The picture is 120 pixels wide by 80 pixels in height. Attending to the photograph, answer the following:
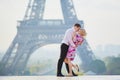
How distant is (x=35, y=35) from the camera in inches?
352

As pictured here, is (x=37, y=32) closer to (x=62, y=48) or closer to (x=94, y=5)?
(x=94, y=5)

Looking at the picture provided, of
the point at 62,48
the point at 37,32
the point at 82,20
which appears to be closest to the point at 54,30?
the point at 37,32

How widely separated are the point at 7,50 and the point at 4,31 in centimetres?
72

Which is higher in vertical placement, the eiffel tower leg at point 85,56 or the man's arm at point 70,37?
the man's arm at point 70,37

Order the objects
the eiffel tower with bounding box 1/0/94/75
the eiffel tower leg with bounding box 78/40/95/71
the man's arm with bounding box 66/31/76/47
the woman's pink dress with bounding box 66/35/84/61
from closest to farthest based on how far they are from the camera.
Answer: the man's arm with bounding box 66/31/76/47, the woman's pink dress with bounding box 66/35/84/61, the eiffel tower leg with bounding box 78/40/95/71, the eiffel tower with bounding box 1/0/94/75

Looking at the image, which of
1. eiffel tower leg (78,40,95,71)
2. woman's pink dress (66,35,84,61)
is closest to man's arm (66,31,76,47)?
woman's pink dress (66,35,84,61)

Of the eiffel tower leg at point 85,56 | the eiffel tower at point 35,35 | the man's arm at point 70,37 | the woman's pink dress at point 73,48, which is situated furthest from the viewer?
the eiffel tower at point 35,35

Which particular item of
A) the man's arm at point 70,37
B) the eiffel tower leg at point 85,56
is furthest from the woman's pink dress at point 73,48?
the eiffel tower leg at point 85,56

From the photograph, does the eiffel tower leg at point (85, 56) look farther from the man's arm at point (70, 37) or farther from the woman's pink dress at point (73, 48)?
the man's arm at point (70, 37)

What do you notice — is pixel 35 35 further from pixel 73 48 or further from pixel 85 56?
pixel 73 48

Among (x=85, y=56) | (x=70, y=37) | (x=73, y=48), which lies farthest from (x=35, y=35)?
(x=70, y=37)

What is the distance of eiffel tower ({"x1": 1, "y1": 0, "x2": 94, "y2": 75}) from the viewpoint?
8.77 m

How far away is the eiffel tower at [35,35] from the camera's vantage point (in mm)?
8766

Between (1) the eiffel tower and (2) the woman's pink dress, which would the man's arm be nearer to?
(2) the woman's pink dress
